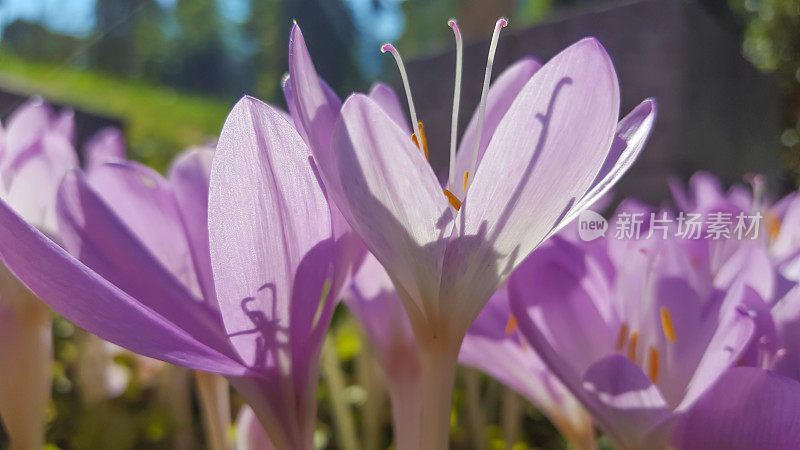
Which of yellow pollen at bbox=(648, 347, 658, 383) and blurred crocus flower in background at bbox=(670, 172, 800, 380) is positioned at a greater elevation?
blurred crocus flower in background at bbox=(670, 172, 800, 380)

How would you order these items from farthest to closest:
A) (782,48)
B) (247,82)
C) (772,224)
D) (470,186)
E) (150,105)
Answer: (150,105)
(782,48)
(247,82)
(772,224)
(470,186)

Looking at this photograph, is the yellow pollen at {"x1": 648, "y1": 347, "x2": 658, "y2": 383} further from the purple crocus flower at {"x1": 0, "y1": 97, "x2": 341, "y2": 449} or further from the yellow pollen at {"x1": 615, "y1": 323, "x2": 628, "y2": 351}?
the purple crocus flower at {"x1": 0, "y1": 97, "x2": 341, "y2": 449}

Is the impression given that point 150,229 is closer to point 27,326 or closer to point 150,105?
point 27,326

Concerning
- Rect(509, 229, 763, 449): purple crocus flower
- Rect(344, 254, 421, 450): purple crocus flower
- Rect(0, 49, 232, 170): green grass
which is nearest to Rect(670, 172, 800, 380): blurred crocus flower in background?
Rect(509, 229, 763, 449): purple crocus flower

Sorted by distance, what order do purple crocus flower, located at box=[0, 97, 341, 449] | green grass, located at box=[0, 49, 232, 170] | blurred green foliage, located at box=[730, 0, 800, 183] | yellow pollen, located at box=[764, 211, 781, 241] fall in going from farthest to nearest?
1. green grass, located at box=[0, 49, 232, 170]
2. blurred green foliage, located at box=[730, 0, 800, 183]
3. yellow pollen, located at box=[764, 211, 781, 241]
4. purple crocus flower, located at box=[0, 97, 341, 449]

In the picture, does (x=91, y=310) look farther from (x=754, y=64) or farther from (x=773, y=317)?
(x=754, y=64)

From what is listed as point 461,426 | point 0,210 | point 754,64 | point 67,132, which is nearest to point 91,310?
point 0,210

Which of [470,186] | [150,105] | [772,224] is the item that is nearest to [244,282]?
[470,186]
